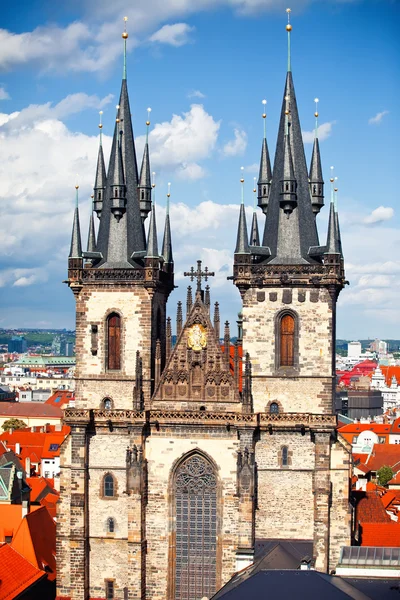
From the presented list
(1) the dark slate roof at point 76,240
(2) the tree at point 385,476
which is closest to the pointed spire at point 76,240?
(1) the dark slate roof at point 76,240

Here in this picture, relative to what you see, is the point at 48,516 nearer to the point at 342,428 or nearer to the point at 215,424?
the point at 215,424

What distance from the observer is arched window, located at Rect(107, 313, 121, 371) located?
185 feet

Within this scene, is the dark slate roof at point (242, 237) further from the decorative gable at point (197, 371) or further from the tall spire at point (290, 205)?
the decorative gable at point (197, 371)

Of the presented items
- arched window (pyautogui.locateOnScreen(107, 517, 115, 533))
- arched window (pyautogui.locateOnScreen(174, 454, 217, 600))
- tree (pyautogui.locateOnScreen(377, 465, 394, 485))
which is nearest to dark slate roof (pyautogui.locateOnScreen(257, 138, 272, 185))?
arched window (pyautogui.locateOnScreen(174, 454, 217, 600))

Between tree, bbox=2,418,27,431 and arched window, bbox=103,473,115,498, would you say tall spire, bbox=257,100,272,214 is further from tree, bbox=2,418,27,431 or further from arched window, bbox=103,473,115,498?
tree, bbox=2,418,27,431

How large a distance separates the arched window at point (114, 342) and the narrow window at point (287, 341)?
336 inches

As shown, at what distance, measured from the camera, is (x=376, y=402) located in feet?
578

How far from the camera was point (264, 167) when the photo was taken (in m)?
57.8

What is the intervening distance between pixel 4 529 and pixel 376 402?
4643 inches

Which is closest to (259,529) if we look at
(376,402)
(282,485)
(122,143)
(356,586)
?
(282,485)

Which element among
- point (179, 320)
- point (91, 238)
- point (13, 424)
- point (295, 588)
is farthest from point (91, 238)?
point (13, 424)

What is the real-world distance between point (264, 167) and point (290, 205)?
11.1ft

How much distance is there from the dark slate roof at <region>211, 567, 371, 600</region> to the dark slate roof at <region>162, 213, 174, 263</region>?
2291 cm

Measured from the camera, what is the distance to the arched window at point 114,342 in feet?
185
